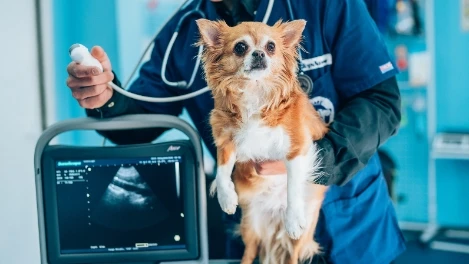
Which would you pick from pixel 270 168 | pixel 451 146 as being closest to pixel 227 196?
pixel 270 168

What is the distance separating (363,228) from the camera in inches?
38.4

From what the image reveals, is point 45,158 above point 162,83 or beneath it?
beneath

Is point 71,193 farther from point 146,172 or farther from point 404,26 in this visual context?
point 404,26

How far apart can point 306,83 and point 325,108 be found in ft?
0.32

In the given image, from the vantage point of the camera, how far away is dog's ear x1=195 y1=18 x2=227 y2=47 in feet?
2.16

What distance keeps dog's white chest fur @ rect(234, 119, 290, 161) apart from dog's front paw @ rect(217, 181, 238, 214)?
0.19 feet

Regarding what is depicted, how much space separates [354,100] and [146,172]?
1.23 ft

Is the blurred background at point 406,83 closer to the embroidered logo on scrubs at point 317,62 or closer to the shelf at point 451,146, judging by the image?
the shelf at point 451,146

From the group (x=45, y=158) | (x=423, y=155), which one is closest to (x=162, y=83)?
(x=45, y=158)

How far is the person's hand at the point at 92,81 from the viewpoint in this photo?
79 centimetres

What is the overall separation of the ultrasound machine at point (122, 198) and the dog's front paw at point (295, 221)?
0.20 m

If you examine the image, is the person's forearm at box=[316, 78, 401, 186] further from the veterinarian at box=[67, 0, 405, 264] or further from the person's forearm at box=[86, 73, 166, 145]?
the person's forearm at box=[86, 73, 166, 145]

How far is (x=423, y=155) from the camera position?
2844mm

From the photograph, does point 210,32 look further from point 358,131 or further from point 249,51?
point 358,131
